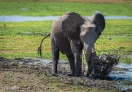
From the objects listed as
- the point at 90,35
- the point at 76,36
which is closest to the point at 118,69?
the point at 76,36

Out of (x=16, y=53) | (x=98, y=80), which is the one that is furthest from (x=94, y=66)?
(x=16, y=53)

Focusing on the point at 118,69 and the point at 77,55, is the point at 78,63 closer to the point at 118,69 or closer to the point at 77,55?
the point at 77,55

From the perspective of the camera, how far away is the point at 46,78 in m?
13.4

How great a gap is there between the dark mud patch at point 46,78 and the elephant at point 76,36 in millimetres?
528

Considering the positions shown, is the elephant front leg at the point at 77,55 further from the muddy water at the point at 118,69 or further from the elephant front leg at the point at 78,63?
the muddy water at the point at 118,69

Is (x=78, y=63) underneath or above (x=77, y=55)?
underneath

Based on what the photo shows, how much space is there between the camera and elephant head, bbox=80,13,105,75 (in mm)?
12797

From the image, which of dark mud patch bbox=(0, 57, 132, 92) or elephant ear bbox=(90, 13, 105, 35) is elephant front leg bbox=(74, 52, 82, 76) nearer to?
dark mud patch bbox=(0, 57, 132, 92)

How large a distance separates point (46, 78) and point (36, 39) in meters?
11.0

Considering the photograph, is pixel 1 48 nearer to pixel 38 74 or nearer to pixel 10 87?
pixel 38 74

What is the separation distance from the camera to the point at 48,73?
48.0 ft

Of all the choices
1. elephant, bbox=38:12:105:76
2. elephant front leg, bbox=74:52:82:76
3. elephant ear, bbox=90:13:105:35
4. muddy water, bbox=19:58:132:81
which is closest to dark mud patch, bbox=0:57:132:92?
muddy water, bbox=19:58:132:81

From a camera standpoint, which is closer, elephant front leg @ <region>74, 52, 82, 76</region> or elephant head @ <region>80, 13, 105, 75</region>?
elephant head @ <region>80, 13, 105, 75</region>

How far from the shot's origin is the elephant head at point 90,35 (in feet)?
42.0
